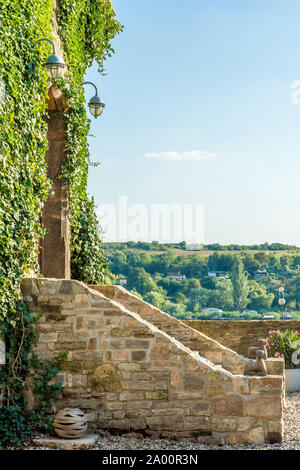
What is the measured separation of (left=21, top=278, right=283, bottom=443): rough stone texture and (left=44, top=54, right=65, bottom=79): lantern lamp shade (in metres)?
2.36

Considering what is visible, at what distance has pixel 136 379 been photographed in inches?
228

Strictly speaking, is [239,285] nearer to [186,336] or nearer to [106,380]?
[186,336]

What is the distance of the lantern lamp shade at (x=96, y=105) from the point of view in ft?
27.5

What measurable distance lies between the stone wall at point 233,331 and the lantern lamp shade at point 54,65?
219 inches

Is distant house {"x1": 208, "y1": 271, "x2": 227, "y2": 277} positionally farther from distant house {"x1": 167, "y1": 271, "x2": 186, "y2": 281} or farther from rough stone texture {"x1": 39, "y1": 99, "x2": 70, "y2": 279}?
rough stone texture {"x1": 39, "y1": 99, "x2": 70, "y2": 279}

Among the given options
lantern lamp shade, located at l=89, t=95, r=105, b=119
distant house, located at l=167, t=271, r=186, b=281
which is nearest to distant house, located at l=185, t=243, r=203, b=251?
distant house, located at l=167, t=271, r=186, b=281

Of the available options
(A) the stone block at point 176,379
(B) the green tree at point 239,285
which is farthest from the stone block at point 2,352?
(B) the green tree at point 239,285

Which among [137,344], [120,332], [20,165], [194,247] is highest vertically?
[20,165]

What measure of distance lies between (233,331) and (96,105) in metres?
4.86

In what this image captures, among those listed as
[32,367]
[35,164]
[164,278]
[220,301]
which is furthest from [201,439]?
[220,301]

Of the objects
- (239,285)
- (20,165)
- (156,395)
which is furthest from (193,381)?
(239,285)

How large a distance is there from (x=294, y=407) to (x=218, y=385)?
2944mm

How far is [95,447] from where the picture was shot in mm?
5398

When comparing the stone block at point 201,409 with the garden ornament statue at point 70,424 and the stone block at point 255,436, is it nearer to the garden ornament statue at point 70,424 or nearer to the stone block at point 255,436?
the stone block at point 255,436
